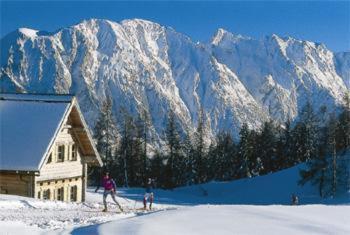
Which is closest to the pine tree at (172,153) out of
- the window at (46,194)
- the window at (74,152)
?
the window at (74,152)

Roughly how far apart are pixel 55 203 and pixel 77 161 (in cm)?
1190

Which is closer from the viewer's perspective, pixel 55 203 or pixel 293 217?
pixel 293 217

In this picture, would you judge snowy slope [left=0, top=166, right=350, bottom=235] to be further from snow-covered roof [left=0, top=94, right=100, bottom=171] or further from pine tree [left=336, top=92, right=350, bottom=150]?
pine tree [left=336, top=92, right=350, bottom=150]

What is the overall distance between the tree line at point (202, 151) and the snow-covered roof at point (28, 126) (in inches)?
1711

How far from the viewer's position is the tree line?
280 feet

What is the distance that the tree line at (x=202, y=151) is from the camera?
8538 cm

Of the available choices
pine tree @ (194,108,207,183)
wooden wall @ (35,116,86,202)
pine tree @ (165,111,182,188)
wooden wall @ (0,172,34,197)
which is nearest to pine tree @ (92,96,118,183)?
pine tree @ (165,111,182,188)

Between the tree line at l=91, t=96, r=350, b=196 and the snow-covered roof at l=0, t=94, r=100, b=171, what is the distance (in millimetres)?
43461

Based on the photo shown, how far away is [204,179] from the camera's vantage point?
99375 millimetres

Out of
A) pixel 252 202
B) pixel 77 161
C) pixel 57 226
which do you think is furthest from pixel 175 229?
pixel 252 202

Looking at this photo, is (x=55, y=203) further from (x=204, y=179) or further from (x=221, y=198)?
(x=204, y=179)

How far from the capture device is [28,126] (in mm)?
36156

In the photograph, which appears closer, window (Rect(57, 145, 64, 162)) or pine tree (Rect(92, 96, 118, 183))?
window (Rect(57, 145, 64, 162))

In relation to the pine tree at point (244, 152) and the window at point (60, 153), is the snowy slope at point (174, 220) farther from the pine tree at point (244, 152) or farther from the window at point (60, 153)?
the pine tree at point (244, 152)
